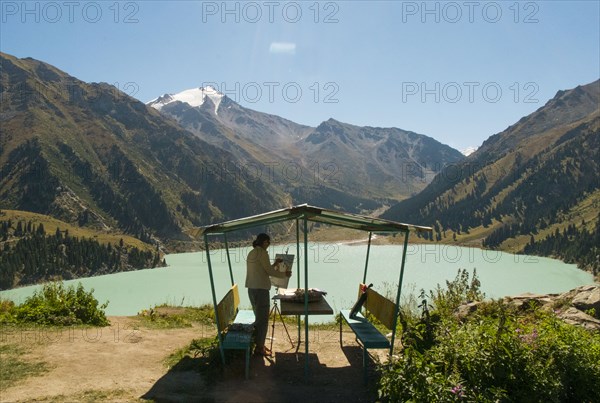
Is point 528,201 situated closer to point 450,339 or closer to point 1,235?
point 1,235

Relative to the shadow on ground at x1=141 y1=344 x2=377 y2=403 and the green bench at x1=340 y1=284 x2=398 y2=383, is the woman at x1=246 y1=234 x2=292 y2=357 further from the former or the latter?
the green bench at x1=340 y1=284 x2=398 y2=383

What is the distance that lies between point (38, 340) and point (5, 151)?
194 meters

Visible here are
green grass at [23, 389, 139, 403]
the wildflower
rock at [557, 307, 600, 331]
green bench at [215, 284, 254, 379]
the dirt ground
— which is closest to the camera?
the wildflower

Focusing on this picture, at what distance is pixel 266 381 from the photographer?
334 inches

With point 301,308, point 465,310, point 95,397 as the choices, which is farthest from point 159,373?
point 465,310

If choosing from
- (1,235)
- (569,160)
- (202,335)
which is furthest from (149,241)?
(569,160)

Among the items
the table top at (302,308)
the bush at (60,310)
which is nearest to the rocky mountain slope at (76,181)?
the bush at (60,310)

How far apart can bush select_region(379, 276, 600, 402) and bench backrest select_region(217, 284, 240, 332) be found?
365 centimetres

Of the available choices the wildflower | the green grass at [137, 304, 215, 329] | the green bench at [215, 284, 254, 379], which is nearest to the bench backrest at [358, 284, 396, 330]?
the wildflower

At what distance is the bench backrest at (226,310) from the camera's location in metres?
9.07

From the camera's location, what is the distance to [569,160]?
193 meters

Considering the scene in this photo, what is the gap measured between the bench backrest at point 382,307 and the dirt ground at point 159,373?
1095 mm

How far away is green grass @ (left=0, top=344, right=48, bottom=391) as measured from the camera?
26.0 feet

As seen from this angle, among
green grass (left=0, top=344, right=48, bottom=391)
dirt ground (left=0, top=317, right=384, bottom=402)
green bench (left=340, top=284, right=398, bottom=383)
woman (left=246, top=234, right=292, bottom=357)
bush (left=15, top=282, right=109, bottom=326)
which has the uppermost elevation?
woman (left=246, top=234, right=292, bottom=357)
